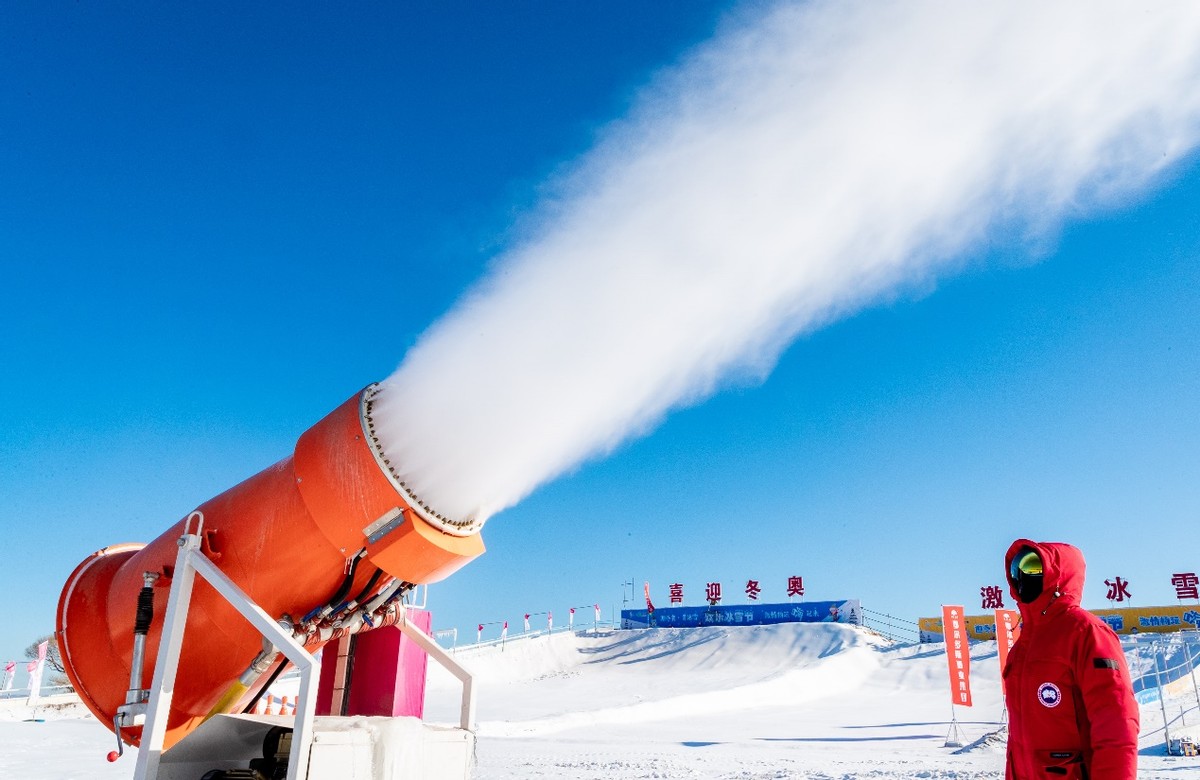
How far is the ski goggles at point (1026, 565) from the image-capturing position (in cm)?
399

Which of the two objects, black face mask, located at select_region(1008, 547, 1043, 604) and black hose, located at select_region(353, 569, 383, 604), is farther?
black hose, located at select_region(353, 569, 383, 604)

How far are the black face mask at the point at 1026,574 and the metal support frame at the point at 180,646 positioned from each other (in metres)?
3.37

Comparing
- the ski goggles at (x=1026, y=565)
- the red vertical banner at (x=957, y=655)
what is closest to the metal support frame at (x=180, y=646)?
the ski goggles at (x=1026, y=565)

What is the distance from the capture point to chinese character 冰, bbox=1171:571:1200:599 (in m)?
36.8

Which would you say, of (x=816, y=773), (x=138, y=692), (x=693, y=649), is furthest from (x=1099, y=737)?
(x=693, y=649)

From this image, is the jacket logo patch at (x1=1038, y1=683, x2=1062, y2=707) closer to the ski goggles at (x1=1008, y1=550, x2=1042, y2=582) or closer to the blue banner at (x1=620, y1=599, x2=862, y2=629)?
the ski goggles at (x1=1008, y1=550, x2=1042, y2=582)

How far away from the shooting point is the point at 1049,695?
3.72m

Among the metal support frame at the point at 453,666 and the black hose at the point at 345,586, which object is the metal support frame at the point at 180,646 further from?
the metal support frame at the point at 453,666

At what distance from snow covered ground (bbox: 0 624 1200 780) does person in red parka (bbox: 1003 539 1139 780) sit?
704 centimetres

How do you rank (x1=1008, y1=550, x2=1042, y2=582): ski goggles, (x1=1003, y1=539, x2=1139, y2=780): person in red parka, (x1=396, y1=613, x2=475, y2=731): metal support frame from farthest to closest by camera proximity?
(x1=396, y1=613, x2=475, y2=731): metal support frame < (x1=1008, y1=550, x2=1042, y2=582): ski goggles < (x1=1003, y1=539, x2=1139, y2=780): person in red parka

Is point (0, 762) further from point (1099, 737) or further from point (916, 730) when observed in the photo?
point (916, 730)

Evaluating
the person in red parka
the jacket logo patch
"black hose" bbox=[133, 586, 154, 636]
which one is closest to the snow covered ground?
"black hose" bbox=[133, 586, 154, 636]

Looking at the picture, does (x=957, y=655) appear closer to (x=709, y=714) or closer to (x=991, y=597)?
(x=709, y=714)

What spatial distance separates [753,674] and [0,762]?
87.9 feet
